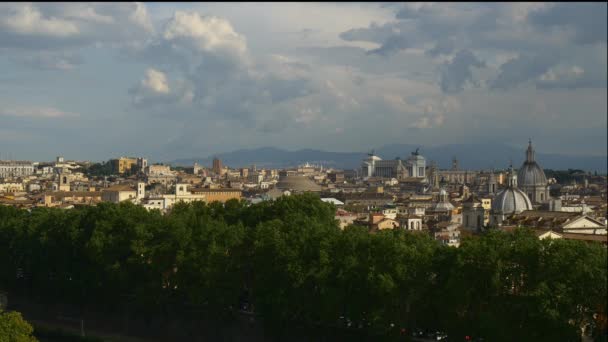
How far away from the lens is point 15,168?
302 ft

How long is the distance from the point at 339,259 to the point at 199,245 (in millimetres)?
6383

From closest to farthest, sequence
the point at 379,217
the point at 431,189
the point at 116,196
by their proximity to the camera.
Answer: the point at 379,217 < the point at 116,196 < the point at 431,189

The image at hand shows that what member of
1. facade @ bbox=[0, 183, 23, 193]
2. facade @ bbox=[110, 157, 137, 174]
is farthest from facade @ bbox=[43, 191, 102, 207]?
facade @ bbox=[110, 157, 137, 174]

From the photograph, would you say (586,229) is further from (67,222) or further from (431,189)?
(431,189)

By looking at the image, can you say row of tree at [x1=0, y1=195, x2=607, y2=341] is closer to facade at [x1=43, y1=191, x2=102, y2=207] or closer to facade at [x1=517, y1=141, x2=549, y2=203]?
facade at [x1=43, y1=191, x2=102, y2=207]

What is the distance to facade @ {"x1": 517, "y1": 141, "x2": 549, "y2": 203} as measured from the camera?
76250 millimetres

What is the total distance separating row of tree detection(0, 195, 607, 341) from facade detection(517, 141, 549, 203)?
37.4 metres

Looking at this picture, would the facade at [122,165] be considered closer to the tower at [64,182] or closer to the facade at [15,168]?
the facade at [15,168]

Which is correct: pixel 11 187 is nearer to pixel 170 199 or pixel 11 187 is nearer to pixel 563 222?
pixel 170 199

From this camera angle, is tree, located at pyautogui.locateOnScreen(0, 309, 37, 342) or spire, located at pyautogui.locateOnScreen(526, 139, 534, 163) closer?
tree, located at pyautogui.locateOnScreen(0, 309, 37, 342)

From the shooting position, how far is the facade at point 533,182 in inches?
3002

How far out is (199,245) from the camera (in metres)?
32.9

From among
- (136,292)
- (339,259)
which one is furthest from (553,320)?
(136,292)

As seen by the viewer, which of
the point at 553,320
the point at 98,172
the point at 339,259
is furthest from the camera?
the point at 98,172
